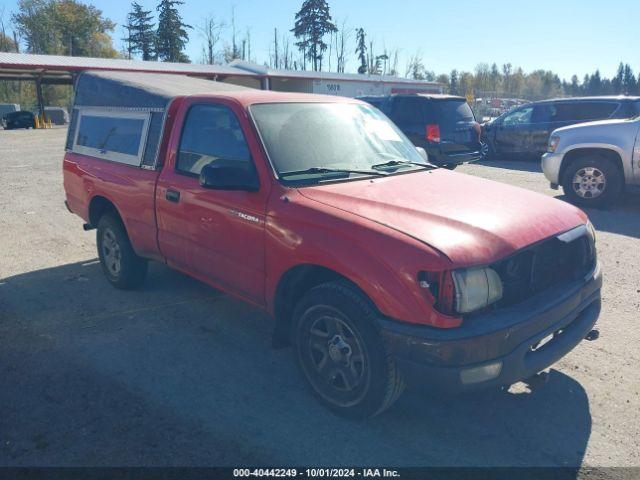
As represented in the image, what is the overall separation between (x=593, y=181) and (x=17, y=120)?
3884 cm

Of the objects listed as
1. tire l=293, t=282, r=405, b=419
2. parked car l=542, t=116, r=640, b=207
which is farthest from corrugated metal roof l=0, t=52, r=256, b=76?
tire l=293, t=282, r=405, b=419

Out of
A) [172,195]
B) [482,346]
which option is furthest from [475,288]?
[172,195]

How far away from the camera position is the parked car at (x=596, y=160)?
8.36 metres

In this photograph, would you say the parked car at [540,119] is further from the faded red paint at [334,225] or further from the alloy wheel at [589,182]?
the faded red paint at [334,225]

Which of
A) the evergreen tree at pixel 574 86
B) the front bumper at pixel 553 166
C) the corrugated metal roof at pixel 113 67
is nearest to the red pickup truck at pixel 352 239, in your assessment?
the front bumper at pixel 553 166

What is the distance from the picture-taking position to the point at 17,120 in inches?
1464

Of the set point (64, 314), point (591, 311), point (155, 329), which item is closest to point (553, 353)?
point (591, 311)

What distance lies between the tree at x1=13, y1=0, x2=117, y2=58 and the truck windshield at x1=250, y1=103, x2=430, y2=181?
244 ft

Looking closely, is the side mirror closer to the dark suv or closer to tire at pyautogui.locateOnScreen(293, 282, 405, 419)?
tire at pyautogui.locateOnScreen(293, 282, 405, 419)

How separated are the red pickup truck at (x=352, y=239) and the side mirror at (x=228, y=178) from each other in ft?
0.04

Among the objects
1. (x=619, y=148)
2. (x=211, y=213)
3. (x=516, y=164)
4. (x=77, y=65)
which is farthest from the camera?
(x=77, y=65)

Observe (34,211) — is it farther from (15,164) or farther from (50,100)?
(50,100)

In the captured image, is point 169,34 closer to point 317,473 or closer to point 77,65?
point 77,65

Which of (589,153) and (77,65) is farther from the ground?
(77,65)
